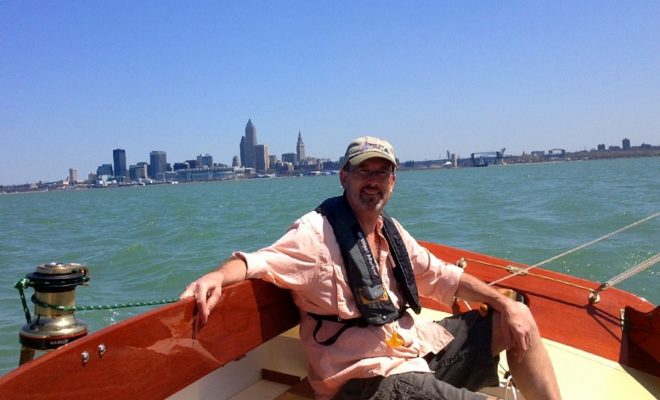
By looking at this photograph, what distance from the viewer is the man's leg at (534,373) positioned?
2.13 metres

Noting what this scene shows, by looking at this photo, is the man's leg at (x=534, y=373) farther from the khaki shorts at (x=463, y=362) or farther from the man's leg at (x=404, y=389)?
the man's leg at (x=404, y=389)

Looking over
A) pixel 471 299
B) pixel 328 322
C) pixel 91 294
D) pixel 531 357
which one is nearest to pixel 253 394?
pixel 328 322

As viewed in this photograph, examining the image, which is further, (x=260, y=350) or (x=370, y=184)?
(x=260, y=350)

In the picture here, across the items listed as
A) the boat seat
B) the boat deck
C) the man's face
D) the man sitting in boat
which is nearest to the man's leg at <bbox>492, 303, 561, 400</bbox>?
the man sitting in boat

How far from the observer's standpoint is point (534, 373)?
7.07 feet

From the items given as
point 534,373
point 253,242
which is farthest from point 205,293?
point 253,242

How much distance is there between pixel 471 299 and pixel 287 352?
3.06 feet

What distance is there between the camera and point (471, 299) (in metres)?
2.40

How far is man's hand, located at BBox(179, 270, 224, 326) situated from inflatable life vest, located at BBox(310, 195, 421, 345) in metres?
0.47

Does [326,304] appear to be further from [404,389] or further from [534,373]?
[534,373]

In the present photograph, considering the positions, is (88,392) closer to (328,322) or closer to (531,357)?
(328,322)

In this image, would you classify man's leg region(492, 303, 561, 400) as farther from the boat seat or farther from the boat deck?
the boat seat

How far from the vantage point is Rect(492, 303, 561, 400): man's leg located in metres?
2.13

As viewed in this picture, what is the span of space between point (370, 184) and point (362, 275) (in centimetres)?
36
